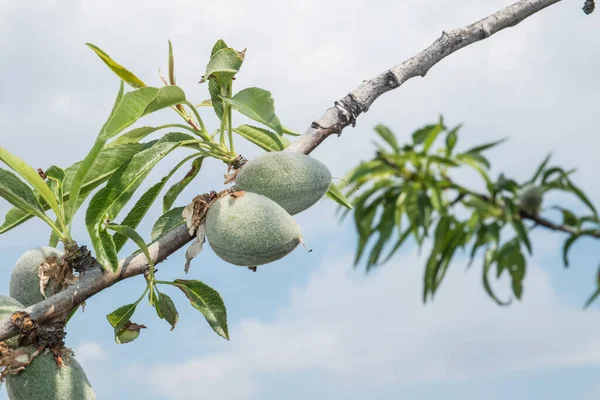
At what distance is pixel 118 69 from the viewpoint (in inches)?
43.9

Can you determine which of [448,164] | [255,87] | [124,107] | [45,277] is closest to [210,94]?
[255,87]

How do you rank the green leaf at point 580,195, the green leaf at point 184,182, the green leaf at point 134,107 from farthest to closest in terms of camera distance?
the green leaf at point 580,195, the green leaf at point 184,182, the green leaf at point 134,107

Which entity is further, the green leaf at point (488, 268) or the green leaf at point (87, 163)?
the green leaf at point (488, 268)

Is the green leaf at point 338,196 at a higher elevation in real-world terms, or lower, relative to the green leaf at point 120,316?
higher

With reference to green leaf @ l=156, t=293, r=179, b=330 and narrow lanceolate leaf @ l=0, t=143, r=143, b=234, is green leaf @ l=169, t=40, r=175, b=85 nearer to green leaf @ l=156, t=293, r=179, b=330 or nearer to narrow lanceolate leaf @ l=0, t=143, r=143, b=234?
narrow lanceolate leaf @ l=0, t=143, r=143, b=234

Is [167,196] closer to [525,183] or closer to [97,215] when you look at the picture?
[97,215]

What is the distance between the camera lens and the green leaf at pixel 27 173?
0.97 metres

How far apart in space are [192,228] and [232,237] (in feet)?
0.33

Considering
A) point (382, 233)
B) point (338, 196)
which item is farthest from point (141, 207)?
point (382, 233)

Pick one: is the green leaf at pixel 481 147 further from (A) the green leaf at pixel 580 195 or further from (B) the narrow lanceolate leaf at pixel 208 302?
(B) the narrow lanceolate leaf at pixel 208 302

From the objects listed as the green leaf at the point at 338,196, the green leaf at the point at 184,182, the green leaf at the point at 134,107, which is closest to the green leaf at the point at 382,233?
the green leaf at the point at 338,196

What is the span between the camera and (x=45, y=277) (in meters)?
1.04

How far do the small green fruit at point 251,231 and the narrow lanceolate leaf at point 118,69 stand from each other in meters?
0.28

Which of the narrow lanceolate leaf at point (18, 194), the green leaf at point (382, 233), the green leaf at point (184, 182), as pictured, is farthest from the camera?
the green leaf at point (382, 233)
